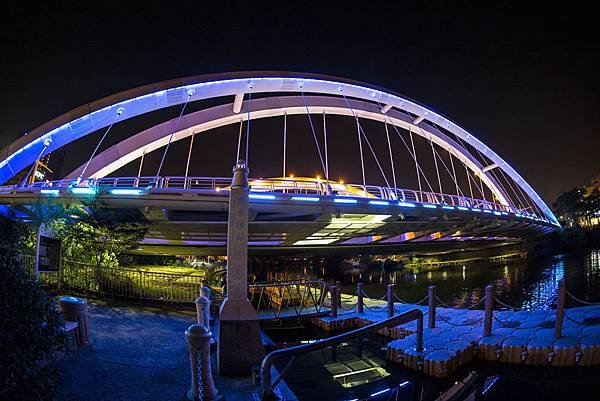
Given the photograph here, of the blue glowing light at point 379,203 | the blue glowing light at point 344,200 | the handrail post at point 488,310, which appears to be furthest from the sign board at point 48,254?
the handrail post at point 488,310

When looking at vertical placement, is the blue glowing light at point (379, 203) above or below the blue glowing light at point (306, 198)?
below

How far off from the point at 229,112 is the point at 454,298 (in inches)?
866

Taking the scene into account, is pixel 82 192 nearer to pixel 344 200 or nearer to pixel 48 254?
pixel 48 254

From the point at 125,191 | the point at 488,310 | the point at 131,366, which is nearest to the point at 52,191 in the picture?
the point at 125,191

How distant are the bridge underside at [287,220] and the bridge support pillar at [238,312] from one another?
380 inches

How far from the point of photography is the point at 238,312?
7.90 metres

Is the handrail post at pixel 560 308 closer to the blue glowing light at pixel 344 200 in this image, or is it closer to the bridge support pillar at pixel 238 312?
the bridge support pillar at pixel 238 312

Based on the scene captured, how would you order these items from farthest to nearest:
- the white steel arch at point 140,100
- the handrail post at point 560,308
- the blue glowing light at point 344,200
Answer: the white steel arch at point 140,100 → the blue glowing light at point 344,200 → the handrail post at point 560,308

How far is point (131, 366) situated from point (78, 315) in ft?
6.00

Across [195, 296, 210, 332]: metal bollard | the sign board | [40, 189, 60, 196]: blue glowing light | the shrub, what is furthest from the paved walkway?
Result: [40, 189, 60, 196]: blue glowing light

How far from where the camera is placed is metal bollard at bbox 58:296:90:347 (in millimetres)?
7840

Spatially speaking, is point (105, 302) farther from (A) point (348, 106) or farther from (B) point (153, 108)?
(A) point (348, 106)

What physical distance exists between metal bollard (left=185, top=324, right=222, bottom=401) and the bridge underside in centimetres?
1252

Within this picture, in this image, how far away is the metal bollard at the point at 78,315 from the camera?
784cm
